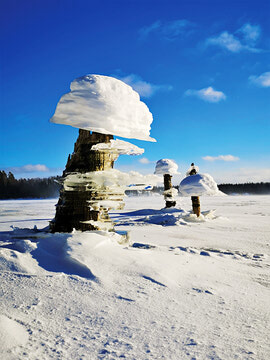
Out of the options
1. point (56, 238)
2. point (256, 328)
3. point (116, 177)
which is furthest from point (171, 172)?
point (256, 328)

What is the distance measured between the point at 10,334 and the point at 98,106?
99.3 inches

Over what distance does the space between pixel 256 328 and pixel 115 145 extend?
2.67 m

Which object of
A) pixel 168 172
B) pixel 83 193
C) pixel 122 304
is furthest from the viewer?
pixel 168 172

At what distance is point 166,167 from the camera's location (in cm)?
1195

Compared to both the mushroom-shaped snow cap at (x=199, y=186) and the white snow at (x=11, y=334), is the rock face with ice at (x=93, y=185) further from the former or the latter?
the mushroom-shaped snow cap at (x=199, y=186)

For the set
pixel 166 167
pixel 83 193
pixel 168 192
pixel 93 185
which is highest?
pixel 166 167

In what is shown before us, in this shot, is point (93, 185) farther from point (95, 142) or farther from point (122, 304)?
point (122, 304)

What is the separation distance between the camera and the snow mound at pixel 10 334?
140 cm

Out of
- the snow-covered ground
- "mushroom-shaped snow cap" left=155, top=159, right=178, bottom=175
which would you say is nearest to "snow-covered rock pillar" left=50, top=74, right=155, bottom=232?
the snow-covered ground

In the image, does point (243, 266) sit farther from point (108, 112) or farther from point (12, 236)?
point (12, 236)

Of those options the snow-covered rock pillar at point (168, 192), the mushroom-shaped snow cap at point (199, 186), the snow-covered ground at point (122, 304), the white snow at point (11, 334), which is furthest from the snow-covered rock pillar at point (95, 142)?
the snow-covered rock pillar at point (168, 192)

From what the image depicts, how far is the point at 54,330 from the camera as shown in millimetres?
1590

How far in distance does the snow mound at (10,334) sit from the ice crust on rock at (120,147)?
2.42 m

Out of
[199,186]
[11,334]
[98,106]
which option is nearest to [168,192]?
[199,186]
